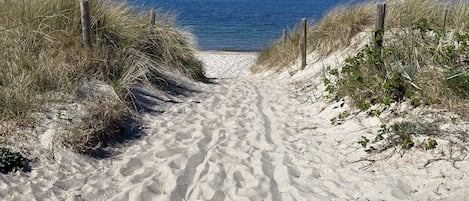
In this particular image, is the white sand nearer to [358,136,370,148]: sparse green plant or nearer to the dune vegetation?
[358,136,370,148]: sparse green plant

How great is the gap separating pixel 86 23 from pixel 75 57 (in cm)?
62

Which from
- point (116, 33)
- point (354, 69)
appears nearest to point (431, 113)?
point (354, 69)

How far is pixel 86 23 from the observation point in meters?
7.44

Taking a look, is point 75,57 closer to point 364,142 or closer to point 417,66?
point 364,142

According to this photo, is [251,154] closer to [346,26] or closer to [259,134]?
[259,134]

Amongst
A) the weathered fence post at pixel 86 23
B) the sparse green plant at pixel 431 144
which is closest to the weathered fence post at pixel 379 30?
the sparse green plant at pixel 431 144

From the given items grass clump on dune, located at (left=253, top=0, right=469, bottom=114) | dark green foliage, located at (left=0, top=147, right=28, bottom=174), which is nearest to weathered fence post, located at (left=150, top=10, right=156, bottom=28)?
grass clump on dune, located at (left=253, top=0, right=469, bottom=114)

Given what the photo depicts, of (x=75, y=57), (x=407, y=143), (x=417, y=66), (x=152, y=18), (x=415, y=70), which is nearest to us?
(x=407, y=143)

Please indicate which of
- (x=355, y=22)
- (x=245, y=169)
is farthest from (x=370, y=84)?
(x=355, y=22)

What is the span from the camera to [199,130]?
6332 millimetres

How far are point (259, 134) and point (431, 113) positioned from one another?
6.33 ft

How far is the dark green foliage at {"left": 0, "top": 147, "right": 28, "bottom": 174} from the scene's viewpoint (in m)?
4.34

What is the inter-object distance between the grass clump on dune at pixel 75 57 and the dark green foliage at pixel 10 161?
16.0 inches

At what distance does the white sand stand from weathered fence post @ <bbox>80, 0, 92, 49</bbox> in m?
1.56
